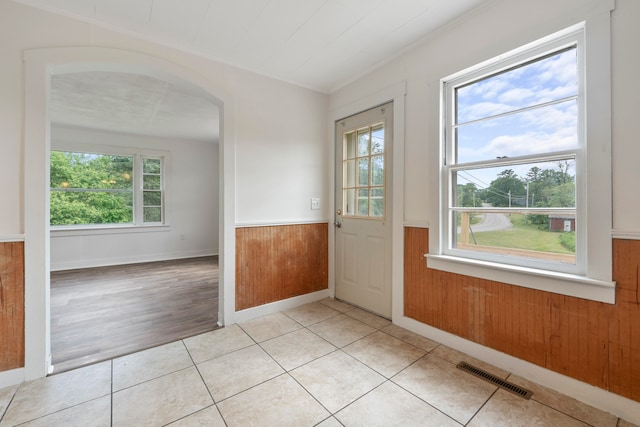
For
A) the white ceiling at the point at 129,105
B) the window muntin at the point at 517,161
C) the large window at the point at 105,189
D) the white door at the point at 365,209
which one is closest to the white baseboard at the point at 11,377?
the white ceiling at the point at 129,105

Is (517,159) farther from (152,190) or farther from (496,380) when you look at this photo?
(152,190)

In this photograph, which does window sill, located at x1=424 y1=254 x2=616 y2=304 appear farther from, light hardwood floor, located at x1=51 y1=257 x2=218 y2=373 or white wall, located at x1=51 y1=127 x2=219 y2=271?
white wall, located at x1=51 y1=127 x2=219 y2=271

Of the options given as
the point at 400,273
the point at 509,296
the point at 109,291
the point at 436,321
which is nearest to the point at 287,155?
the point at 400,273

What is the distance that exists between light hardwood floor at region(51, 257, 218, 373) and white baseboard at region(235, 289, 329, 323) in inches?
11.2

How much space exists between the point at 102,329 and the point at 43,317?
80cm

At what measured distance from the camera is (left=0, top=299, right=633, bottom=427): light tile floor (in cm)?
152

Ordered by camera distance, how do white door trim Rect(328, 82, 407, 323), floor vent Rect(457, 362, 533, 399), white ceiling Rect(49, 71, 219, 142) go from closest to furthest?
floor vent Rect(457, 362, 533, 399) < white door trim Rect(328, 82, 407, 323) < white ceiling Rect(49, 71, 219, 142)

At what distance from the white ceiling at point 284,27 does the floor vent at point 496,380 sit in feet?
8.67

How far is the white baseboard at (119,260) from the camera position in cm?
486

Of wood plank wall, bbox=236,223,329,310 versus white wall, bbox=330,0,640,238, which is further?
wood plank wall, bbox=236,223,329,310

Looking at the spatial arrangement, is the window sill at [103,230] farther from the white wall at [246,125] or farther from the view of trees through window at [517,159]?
the view of trees through window at [517,159]

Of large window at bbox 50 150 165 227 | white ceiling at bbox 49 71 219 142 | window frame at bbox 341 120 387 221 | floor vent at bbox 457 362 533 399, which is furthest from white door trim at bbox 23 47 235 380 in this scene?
large window at bbox 50 150 165 227

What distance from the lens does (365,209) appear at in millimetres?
3059

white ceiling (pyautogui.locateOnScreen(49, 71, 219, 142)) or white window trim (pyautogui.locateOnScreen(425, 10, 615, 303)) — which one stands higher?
white ceiling (pyautogui.locateOnScreen(49, 71, 219, 142))
